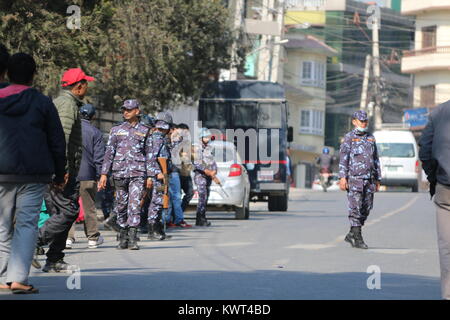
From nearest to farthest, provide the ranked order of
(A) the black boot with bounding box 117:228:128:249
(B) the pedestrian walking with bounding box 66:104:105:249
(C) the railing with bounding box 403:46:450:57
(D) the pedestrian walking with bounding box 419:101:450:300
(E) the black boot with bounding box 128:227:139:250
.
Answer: (D) the pedestrian walking with bounding box 419:101:450:300 < (E) the black boot with bounding box 128:227:139:250 < (A) the black boot with bounding box 117:228:128:249 < (B) the pedestrian walking with bounding box 66:104:105:249 < (C) the railing with bounding box 403:46:450:57

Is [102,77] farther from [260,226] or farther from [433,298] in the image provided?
[433,298]

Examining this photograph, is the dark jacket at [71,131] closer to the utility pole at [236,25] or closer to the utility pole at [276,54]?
the utility pole at [236,25]

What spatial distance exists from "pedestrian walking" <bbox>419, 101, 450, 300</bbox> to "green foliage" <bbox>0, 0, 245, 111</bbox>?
1045 centimetres

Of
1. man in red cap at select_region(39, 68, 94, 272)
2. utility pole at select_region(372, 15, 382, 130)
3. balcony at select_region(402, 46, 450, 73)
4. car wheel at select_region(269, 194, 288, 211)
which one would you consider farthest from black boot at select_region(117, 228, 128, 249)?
balcony at select_region(402, 46, 450, 73)

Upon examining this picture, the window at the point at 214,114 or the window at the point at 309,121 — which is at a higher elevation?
the window at the point at 214,114

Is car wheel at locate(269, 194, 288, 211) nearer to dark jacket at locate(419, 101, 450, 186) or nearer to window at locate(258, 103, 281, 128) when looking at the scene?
Answer: window at locate(258, 103, 281, 128)

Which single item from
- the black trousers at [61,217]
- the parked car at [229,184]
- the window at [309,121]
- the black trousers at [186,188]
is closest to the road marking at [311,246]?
the black trousers at [61,217]

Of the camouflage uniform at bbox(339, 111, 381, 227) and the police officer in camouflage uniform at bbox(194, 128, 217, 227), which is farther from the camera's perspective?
the police officer in camouflage uniform at bbox(194, 128, 217, 227)

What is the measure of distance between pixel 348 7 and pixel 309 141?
10.2 meters

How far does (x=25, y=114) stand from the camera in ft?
31.4

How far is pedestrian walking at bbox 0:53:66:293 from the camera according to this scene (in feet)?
31.1

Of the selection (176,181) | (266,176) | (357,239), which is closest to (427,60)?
(266,176)

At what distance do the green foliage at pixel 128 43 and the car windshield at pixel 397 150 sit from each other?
40.0 ft

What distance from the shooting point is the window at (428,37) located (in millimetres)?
79625
